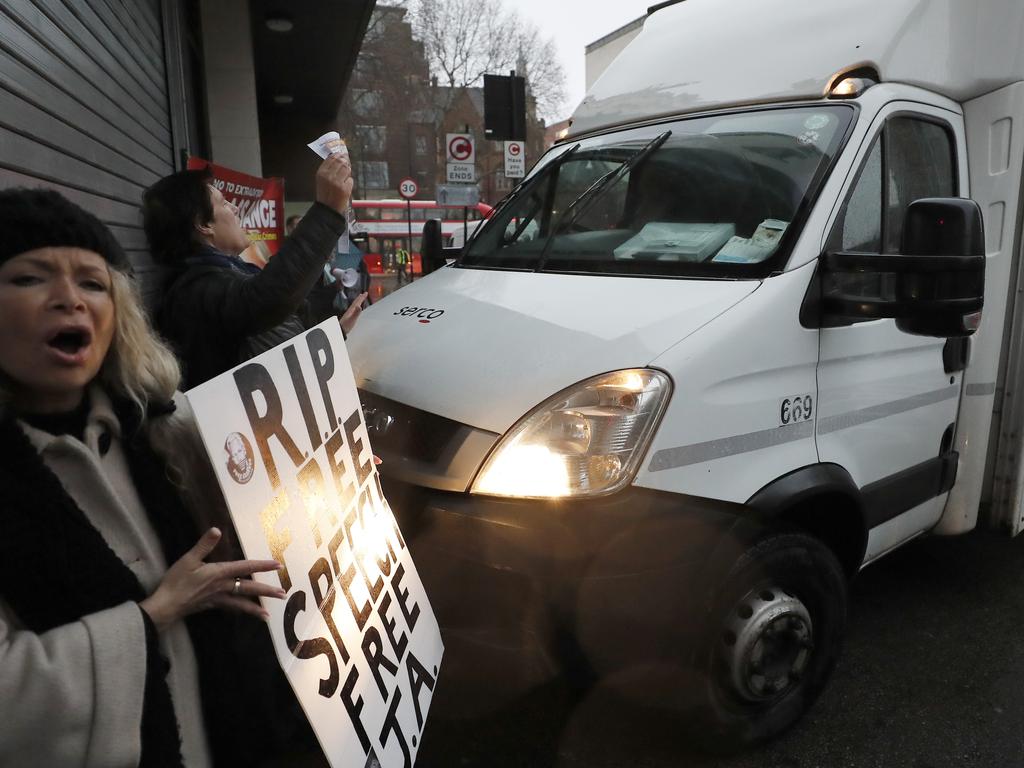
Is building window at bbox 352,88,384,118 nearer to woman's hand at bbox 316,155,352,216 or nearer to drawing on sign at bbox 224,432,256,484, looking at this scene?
woman's hand at bbox 316,155,352,216

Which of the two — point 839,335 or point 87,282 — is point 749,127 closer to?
point 839,335

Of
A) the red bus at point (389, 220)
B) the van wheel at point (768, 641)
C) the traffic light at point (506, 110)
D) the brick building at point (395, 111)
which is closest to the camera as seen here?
the van wheel at point (768, 641)

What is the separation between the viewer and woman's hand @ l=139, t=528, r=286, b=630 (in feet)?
4.16

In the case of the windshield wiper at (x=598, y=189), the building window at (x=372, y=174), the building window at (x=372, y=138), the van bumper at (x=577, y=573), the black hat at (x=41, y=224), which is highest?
the building window at (x=372, y=138)

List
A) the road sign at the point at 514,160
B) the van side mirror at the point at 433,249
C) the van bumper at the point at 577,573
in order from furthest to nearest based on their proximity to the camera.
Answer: the road sign at the point at 514,160
the van side mirror at the point at 433,249
the van bumper at the point at 577,573

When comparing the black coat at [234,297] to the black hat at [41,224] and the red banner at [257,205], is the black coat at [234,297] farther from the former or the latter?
the red banner at [257,205]

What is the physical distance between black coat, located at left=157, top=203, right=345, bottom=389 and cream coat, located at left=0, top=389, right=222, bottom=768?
106 cm

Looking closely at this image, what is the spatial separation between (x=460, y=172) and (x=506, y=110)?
2445 mm

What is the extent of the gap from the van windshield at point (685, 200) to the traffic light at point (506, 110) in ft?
19.4

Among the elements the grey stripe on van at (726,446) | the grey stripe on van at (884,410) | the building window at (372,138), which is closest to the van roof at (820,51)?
the grey stripe on van at (884,410)

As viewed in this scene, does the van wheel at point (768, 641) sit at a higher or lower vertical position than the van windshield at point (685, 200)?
lower

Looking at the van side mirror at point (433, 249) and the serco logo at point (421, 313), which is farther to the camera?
the van side mirror at point (433, 249)

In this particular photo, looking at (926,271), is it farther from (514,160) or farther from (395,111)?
(395,111)

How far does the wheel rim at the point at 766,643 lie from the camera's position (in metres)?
2.26
